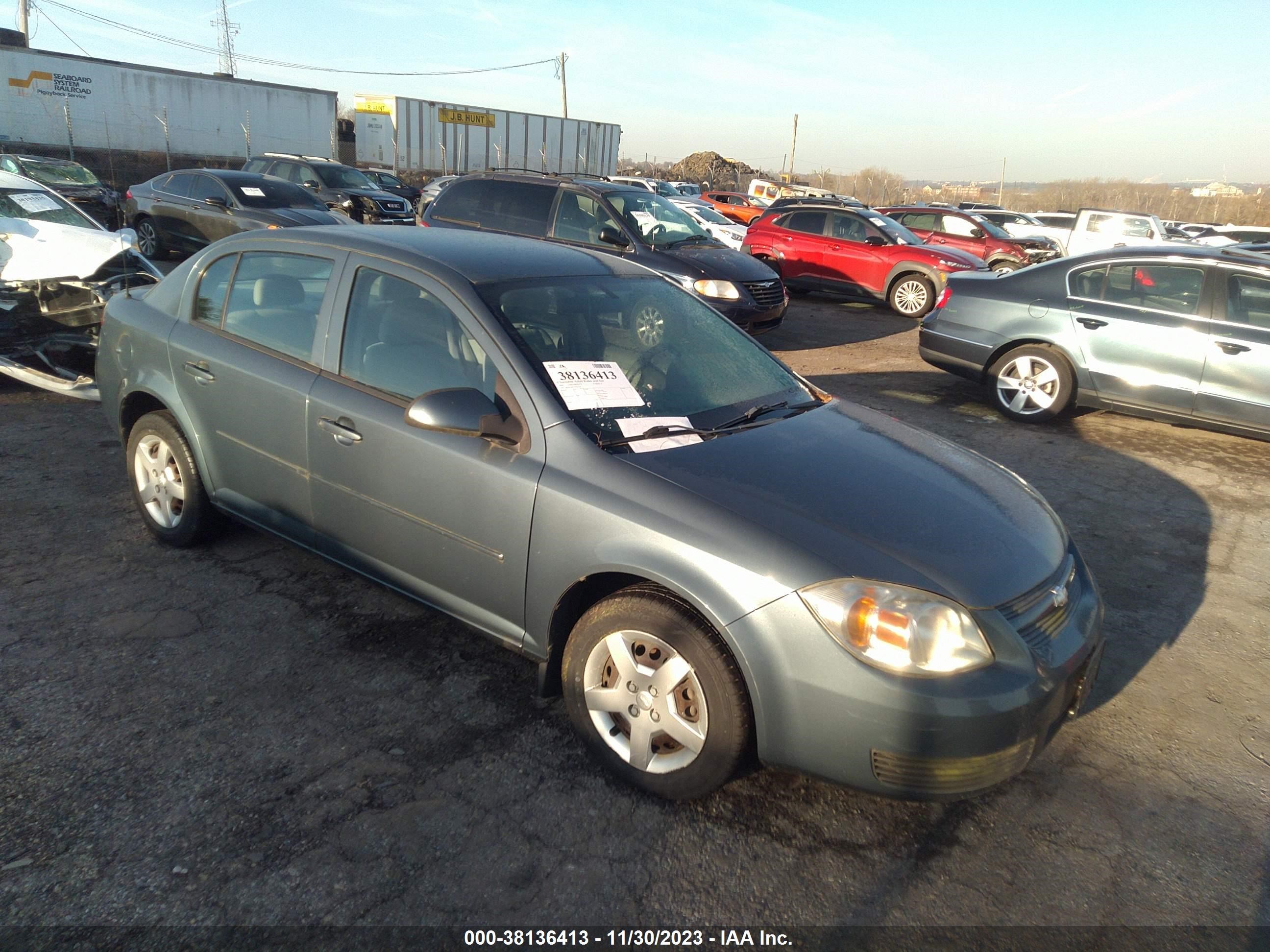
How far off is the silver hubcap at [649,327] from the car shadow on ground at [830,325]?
6943 mm

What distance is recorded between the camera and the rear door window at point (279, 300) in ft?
11.8

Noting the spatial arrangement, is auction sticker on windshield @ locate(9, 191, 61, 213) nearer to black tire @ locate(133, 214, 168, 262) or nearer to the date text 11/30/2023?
black tire @ locate(133, 214, 168, 262)

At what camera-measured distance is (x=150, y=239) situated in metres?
14.0

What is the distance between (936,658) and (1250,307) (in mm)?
5979

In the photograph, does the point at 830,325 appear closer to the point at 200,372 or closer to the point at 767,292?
the point at 767,292

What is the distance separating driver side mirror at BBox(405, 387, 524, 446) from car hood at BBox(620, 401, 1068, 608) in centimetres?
42

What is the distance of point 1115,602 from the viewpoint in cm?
433

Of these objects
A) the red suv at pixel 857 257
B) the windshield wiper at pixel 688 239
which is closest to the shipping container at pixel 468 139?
the red suv at pixel 857 257

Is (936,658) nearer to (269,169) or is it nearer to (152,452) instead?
(152,452)

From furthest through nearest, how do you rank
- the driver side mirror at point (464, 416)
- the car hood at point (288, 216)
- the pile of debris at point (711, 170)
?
the pile of debris at point (711, 170) → the car hood at point (288, 216) → the driver side mirror at point (464, 416)

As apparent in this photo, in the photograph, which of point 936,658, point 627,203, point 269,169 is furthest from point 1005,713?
point 269,169

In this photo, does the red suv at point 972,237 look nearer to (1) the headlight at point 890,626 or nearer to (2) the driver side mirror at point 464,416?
(2) the driver side mirror at point 464,416

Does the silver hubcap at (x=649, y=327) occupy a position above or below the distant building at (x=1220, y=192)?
below

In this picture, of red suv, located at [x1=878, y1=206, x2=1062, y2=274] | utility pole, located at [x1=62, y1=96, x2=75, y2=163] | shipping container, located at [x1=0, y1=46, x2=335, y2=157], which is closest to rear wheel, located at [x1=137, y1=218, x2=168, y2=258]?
red suv, located at [x1=878, y1=206, x2=1062, y2=274]
